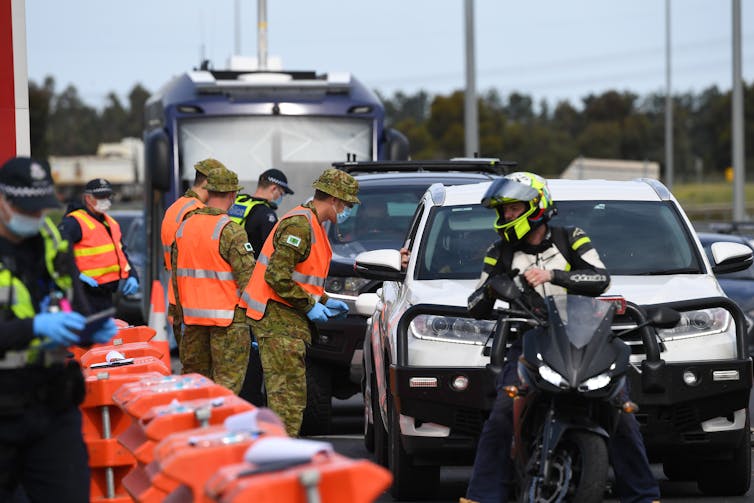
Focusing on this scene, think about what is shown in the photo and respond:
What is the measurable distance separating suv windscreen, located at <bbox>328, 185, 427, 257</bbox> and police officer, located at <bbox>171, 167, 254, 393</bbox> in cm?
237

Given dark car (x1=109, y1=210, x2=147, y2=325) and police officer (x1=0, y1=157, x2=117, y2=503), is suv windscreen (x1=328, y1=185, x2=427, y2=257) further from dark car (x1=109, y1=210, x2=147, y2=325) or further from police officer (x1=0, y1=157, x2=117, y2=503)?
dark car (x1=109, y1=210, x2=147, y2=325)

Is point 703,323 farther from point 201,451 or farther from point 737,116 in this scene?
point 737,116

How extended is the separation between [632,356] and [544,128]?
11271 centimetres

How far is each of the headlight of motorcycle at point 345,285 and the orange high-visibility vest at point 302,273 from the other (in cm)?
240

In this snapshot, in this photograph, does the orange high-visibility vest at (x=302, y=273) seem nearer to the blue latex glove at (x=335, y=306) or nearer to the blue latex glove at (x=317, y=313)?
the blue latex glove at (x=317, y=313)

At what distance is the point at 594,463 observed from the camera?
7172mm


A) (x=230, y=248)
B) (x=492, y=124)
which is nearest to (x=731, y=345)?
(x=230, y=248)

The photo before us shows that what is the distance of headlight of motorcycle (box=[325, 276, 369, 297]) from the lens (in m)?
12.7

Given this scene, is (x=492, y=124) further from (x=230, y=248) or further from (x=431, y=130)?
(x=230, y=248)

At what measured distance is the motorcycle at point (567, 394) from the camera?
7.26 metres

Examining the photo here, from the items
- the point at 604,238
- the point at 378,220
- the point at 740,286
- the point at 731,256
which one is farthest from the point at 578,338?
the point at 740,286

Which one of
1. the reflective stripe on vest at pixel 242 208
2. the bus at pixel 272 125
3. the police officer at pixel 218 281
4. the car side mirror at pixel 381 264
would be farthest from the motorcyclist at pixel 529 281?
the bus at pixel 272 125

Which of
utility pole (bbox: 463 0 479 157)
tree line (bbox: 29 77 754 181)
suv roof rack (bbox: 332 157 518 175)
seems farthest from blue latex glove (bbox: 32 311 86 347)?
tree line (bbox: 29 77 754 181)

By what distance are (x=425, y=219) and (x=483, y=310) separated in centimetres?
237
